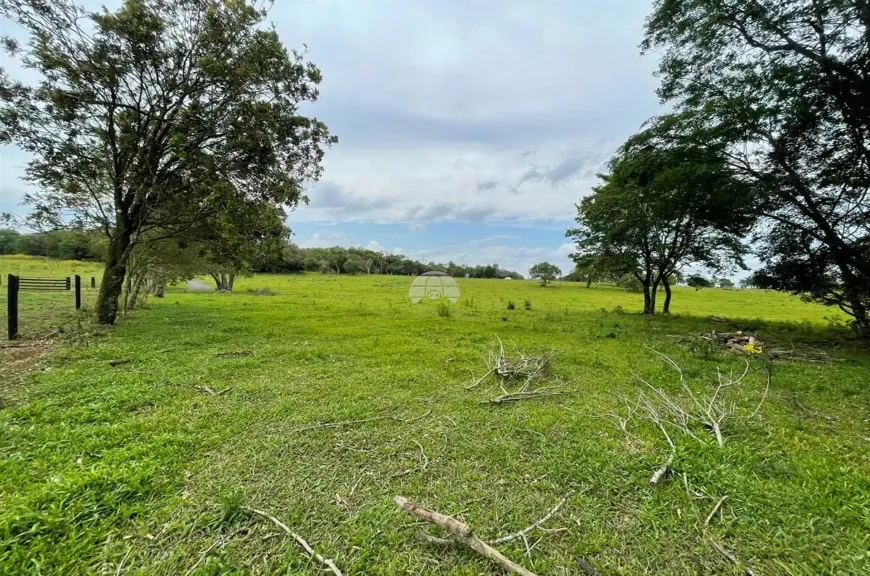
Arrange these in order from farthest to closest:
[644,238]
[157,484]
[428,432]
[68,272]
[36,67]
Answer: [68,272] < [644,238] < [36,67] < [428,432] < [157,484]

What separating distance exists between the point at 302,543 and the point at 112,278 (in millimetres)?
12220

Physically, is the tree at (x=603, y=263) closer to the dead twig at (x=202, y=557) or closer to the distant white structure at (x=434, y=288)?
the distant white structure at (x=434, y=288)

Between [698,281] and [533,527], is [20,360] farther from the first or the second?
[698,281]

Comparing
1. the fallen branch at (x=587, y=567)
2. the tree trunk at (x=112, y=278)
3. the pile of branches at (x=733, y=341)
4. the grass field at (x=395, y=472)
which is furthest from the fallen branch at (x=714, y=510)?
the tree trunk at (x=112, y=278)

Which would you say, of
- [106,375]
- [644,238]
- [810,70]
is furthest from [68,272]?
[810,70]

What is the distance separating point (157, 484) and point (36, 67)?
11921mm

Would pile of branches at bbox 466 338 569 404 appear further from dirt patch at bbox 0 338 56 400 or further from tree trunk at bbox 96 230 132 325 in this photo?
tree trunk at bbox 96 230 132 325

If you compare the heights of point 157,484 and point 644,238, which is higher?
point 644,238

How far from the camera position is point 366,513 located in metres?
2.67

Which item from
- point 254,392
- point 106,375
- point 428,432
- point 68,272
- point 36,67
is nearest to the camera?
point 428,432

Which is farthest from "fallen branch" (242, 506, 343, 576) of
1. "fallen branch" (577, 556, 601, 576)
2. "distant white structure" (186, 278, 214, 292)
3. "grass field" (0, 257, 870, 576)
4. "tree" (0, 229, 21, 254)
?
"tree" (0, 229, 21, 254)

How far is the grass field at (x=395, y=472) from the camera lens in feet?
7.58

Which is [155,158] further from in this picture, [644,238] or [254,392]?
[644,238]

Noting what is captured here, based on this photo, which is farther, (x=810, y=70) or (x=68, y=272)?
(x=68, y=272)
